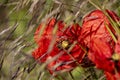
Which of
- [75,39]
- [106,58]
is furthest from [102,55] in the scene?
[75,39]

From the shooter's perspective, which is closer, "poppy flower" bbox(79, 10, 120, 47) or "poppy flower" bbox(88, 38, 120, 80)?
"poppy flower" bbox(88, 38, 120, 80)

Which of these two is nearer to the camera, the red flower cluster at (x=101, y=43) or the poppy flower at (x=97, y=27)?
the red flower cluster at (x=101, y=43)

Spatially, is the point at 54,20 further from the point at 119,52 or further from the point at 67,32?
the point at 119,52

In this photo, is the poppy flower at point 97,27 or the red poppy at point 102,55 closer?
the red poppy at point 102,55

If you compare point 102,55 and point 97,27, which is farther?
point 97,27

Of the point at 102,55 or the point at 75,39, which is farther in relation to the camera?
the point at 75,39

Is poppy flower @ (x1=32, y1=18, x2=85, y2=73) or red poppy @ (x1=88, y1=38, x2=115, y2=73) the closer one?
red poppy @ (x1=88, y1=38, x2=115, y2=73)

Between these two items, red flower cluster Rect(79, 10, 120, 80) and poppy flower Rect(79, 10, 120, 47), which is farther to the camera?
poppy flower Rect(79, 10, 120, 47)

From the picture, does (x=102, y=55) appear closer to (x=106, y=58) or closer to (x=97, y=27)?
(x=106, y=58)
